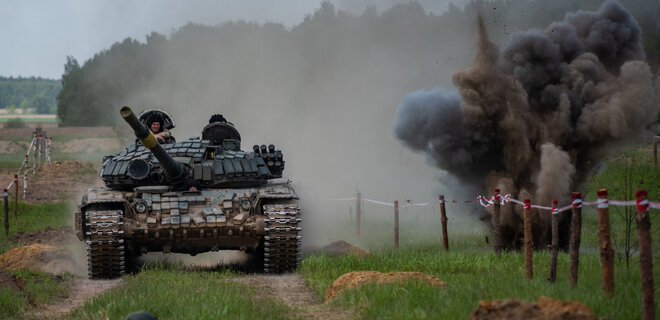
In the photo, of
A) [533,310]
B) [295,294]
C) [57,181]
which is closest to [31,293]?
[295,294]

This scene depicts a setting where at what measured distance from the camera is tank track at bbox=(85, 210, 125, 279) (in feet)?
42.5

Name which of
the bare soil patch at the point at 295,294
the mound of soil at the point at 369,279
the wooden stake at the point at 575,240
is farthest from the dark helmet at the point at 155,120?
the wooden stake at the point at 575,240

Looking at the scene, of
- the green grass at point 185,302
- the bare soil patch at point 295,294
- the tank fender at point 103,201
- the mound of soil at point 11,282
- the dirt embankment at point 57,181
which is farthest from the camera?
the dirt embankment at point 57,181

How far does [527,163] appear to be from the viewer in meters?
15.9

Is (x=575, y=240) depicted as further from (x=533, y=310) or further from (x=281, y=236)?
(x=281, y=236)

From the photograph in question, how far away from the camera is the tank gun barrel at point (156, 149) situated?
40.6ft

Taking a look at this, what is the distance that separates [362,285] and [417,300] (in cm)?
114

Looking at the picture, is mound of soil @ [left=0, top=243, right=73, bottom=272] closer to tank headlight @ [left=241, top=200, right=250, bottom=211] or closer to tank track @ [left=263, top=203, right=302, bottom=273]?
tank headlight @ [left=241, top=200, right=250, bottom=211]

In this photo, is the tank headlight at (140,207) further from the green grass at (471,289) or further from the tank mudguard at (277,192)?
the green grass at (471,289)

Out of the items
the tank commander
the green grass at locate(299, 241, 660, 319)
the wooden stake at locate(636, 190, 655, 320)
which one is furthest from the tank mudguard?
the wooden stake at locate(636, 190, 655, 320)

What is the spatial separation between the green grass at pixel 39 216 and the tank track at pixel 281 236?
7936mm

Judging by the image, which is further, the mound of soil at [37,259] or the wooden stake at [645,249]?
the mound of soil at [37,259]

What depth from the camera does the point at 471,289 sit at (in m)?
8.59

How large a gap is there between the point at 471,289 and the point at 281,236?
516cm
